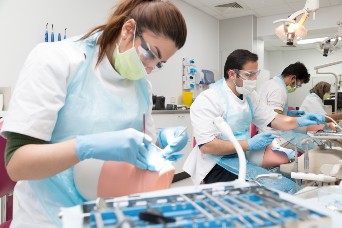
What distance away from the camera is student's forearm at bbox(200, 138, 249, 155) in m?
1.83

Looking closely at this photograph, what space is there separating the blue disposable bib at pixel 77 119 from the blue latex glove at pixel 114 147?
0.16m

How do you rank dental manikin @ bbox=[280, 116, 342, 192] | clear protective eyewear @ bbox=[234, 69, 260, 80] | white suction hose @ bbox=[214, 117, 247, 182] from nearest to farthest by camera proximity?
white suction hose @ bbox=[214, 117, 247, 182]
dental manikin @ bbox=[280, 116, 342, 192]
clear protective eyewear @ bbox=[234, 69, 260, 80]

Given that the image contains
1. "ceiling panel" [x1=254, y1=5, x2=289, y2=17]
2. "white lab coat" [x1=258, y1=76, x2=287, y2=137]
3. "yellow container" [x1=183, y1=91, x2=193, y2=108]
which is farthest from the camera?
"ceiling panel" [x1=254, y1=5, x2=289, y2=17]

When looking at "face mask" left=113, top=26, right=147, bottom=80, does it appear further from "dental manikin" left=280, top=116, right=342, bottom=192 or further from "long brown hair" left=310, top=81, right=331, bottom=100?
"long brown hair" left=310, top=81, right=331, bottom=100

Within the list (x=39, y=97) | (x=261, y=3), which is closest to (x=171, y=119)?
(x=261, y=3)

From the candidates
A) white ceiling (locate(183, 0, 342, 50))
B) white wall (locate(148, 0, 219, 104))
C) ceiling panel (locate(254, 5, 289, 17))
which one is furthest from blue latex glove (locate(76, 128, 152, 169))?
ceiling panel (locate(254, 5, 289, 17))

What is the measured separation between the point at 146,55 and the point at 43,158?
46cm

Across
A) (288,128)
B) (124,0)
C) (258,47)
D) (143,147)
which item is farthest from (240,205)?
(258,47)

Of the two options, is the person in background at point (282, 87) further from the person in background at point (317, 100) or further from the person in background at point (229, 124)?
the person in background at point (229, 124)

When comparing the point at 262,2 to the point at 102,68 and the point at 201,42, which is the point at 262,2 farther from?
the point at 102,68

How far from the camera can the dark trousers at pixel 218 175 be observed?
6.20ft

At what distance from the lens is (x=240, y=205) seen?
61 cm

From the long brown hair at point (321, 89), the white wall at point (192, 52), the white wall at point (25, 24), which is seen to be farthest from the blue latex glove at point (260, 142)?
the long brown hair at point (321, 89)

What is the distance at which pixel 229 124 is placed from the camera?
1954 mm
